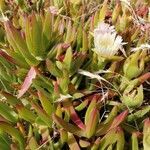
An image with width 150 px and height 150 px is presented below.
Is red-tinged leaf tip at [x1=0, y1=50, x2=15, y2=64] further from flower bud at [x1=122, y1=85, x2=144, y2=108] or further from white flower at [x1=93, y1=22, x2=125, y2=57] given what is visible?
flower bud at [x1=122, y1=85, x2=144, y2=108]

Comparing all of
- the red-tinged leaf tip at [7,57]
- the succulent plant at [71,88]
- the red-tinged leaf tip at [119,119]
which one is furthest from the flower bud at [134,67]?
the red-tinged leaf tip at [7,57]

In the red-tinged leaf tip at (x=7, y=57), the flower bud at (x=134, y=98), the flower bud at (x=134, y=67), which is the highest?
the red-tinged leaf tip at (x=7, y=57)

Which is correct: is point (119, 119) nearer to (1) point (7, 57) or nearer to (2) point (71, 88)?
(2) point (71, 88)

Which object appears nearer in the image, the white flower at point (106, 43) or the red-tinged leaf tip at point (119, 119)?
the red-tinged leaf tip at point (119, 119)

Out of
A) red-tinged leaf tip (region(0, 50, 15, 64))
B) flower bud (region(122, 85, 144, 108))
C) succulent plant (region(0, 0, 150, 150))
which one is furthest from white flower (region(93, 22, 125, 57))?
red-tinged leaf tip (region(0, 50, 15, 64))

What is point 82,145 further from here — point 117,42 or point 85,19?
point 85,19

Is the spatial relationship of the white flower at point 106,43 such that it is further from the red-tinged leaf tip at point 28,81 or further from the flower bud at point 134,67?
the red-tinged leaf tip at point 28,81

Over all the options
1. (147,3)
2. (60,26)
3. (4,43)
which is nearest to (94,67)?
(60,26)

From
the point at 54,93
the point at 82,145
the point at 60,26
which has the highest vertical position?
the point at 60,26
